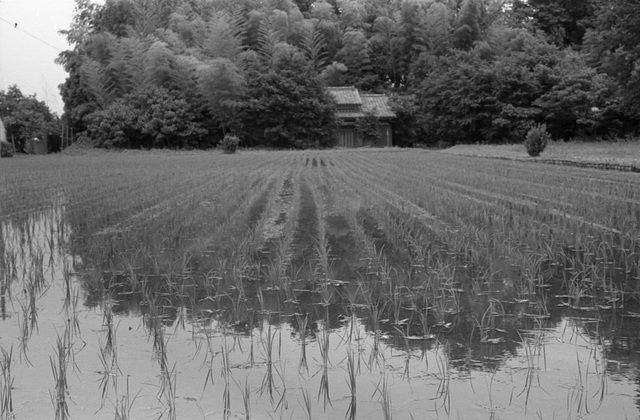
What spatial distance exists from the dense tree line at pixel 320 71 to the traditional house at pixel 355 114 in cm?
76

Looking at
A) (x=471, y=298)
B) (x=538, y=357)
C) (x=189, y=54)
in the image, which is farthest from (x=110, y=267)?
(x=189, y=54)

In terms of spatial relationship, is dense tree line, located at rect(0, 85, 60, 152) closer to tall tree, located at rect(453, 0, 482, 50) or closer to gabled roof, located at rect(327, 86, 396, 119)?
gabled roof, located at rect(327, 86, 396, 119)

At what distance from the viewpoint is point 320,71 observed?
Result: 127ft

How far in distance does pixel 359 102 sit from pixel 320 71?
235 inches

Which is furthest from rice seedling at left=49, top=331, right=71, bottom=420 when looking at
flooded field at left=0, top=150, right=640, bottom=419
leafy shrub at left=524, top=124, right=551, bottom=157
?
leafy shrub at left=524, top=124, right=551, bottom=157

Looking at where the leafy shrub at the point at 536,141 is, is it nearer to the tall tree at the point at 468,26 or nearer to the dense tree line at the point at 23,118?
the tall tree at the point at 468,26

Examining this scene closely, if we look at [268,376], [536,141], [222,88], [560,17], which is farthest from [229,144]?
[268,376]

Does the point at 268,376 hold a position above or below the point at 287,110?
below

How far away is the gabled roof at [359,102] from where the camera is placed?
1291 inches

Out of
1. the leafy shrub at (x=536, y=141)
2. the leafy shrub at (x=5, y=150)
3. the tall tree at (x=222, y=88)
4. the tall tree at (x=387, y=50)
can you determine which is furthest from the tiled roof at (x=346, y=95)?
the leafy shrub at (x=536, y=141)

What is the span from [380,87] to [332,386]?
121 ft

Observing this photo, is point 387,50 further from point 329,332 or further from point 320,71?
point 329,332

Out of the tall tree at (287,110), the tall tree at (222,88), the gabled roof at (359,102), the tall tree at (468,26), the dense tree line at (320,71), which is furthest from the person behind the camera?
the tall tree at (468,26)

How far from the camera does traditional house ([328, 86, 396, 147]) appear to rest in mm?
33031
